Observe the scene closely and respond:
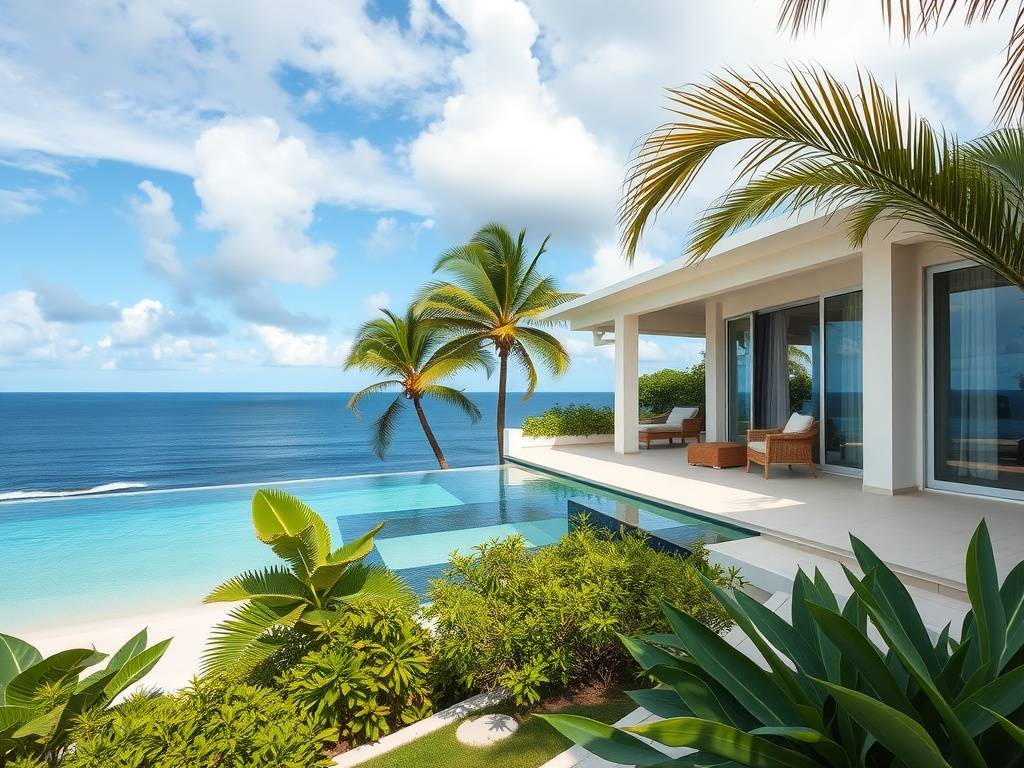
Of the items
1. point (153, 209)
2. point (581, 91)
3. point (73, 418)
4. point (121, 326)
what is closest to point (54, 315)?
point (121, 326)

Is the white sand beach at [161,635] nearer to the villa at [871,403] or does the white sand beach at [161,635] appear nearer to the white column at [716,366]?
the villa at [871,403]

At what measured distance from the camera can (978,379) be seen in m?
7.06

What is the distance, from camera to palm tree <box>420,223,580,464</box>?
14844 millimetres

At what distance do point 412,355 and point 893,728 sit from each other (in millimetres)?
14978

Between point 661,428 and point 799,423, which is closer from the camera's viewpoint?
point 799,423

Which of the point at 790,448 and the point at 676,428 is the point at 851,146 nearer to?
the point at 790,448

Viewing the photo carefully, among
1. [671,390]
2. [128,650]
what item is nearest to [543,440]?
[671,390]

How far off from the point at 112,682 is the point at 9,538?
23.5 feet

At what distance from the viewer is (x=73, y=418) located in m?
64.0

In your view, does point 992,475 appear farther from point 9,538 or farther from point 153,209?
point 153,209

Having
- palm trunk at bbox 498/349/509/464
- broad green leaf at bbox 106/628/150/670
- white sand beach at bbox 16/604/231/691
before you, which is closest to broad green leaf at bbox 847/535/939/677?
broad green leaf at bbox 106/628/150/670

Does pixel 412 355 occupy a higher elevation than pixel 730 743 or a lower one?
higher

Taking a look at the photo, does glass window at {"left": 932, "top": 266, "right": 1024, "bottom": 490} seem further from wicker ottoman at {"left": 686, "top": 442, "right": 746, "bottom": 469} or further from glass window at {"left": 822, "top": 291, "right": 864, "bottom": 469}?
wicker ottoman at {"left": 686, "top": 442, "right": 746, "bottom": 469}

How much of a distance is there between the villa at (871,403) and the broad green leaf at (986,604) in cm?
310
